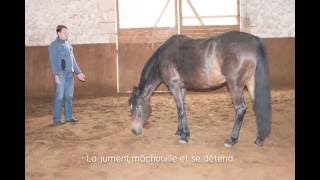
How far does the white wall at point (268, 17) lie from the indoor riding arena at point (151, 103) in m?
0.03

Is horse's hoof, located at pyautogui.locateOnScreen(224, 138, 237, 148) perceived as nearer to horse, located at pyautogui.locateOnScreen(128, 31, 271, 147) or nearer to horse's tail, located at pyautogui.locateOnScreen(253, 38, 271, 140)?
horse, located at pyautogui.locateOnScreen(128, 31, 271, 147)

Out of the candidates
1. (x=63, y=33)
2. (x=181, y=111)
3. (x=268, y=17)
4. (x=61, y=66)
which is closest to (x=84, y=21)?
(x=63, y=33)

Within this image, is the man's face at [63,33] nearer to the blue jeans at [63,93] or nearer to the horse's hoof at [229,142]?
the blue jeans at [63,93]

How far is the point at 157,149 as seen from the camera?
579 centimetres

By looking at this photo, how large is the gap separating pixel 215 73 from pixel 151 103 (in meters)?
4.21

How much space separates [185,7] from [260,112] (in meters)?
6.52

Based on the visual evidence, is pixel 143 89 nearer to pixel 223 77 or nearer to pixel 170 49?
pixel 170 49

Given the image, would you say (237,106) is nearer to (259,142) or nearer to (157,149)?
(259,142)

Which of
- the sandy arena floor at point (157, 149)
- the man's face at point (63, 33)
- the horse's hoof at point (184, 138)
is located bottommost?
the sandy arena floor at point (157, 149)

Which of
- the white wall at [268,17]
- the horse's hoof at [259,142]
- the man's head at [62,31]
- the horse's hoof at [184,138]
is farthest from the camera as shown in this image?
the white wall at [268,17]

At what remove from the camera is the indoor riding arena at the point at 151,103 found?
5117 mm

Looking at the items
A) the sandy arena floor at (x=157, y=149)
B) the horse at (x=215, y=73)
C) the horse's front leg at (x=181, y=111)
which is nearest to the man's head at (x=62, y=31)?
the sandy arena floor at (x=157, y=149)

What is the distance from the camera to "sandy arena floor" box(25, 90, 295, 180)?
486 cm
